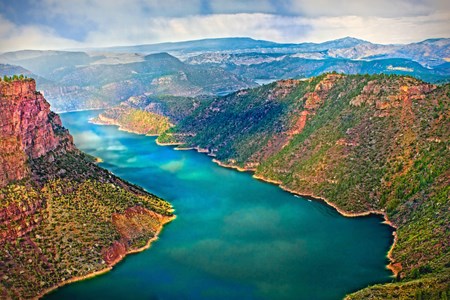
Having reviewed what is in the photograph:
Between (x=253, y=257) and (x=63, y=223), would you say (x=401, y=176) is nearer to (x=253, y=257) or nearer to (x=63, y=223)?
(x=253, y=257)

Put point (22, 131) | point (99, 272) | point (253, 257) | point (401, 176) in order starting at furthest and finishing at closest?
point (401, 176)
point (22, 131)
point (253, 257)
point (99, 272)

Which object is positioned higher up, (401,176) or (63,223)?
(401,176)

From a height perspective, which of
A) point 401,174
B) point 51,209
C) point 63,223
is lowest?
point 63,223

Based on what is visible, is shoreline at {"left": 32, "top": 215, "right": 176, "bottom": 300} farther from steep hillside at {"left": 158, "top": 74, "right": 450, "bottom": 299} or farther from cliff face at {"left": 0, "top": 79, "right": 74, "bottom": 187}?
steep hillside at {"left": 158, "top": 74, "right": 450, "bottom": 299}

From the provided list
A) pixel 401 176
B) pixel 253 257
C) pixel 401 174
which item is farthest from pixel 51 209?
pixel 401 174

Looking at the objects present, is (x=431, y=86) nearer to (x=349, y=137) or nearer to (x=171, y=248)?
(x=349, y=137)

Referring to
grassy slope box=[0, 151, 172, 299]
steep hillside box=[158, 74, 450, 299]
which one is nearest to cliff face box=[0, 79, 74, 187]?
grassy slope box=[0, 151, 172, 299]
